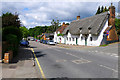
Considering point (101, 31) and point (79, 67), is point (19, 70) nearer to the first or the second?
point (79, 67)

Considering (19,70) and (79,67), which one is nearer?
(19,70)

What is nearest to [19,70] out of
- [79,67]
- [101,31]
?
[79,67]

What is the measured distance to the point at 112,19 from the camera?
3161cm

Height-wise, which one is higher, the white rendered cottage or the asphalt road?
the white rendered cottage

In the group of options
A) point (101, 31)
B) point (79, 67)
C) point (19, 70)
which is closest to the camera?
point (19, 70)

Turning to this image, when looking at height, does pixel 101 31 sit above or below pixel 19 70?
above

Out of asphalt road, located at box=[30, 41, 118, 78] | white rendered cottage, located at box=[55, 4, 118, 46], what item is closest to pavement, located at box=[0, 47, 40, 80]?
asphalt road, located at box=[30, 41, 118, 78]

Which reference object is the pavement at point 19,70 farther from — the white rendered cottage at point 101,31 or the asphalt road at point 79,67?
the white rendered cottage at point 101,31

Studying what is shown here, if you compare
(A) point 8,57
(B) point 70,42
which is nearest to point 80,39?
(B) point 70,42

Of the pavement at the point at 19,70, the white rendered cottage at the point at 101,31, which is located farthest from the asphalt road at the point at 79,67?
the white rendered cottage at the point at 101,31

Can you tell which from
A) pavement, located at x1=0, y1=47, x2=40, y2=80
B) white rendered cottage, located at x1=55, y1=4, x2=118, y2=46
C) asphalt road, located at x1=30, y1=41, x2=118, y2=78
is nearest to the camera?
pavement, located at x1=0, y1=47, x2=40, y2=80

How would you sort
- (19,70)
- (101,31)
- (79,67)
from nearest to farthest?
(19,70), (79,67), (101,31)

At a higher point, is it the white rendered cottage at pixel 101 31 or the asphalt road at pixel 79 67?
the white rendered cottage at pixel 101 31

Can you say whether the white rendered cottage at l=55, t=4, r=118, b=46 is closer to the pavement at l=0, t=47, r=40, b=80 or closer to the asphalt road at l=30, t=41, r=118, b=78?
the asphalt road at l=30, t=41, r=118, b=78
